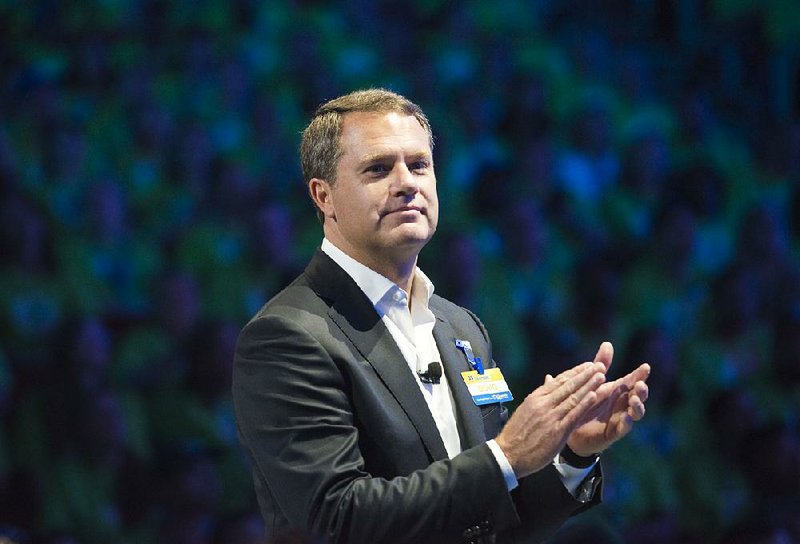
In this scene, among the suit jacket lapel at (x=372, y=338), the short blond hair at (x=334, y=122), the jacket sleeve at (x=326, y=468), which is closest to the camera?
the jacket sleeve at (x=326, y=468)

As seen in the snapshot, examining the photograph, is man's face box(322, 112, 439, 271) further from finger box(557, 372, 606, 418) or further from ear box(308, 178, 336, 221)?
finger box(557, 372, 606, 418)

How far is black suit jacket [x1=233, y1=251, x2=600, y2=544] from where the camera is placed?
1823 millimetres

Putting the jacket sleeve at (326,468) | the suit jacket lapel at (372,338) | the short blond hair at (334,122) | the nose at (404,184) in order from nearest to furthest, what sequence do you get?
the jacket sleeve at (326,468)
the suit jacket lapel at (372,338)
the nose at (404,184)
the short blond hair at (334,122)

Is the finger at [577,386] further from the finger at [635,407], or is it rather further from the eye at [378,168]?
the eye at [378,168]

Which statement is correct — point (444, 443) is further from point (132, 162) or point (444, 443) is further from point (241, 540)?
point (132, 162)

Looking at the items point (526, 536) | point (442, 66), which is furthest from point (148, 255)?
point (526, 536)

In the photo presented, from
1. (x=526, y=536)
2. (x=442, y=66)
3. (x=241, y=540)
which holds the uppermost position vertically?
(x=442, y=66)

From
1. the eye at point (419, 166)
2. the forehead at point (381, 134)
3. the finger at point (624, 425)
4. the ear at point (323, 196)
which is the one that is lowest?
the finger at point (624, 425)

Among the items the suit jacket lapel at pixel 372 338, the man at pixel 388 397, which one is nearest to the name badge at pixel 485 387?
the man at pixel 388 397

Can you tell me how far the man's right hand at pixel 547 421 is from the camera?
1817 mm

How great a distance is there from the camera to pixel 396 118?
2205 millimetres

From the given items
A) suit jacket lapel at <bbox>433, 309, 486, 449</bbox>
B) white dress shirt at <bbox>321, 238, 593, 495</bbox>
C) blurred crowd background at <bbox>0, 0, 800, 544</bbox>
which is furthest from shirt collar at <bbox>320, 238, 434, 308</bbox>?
blurred crowd background at <bbox>0, 0, 800, 544</bbox>

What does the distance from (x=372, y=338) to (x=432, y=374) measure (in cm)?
14

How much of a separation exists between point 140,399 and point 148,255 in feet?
1.77
